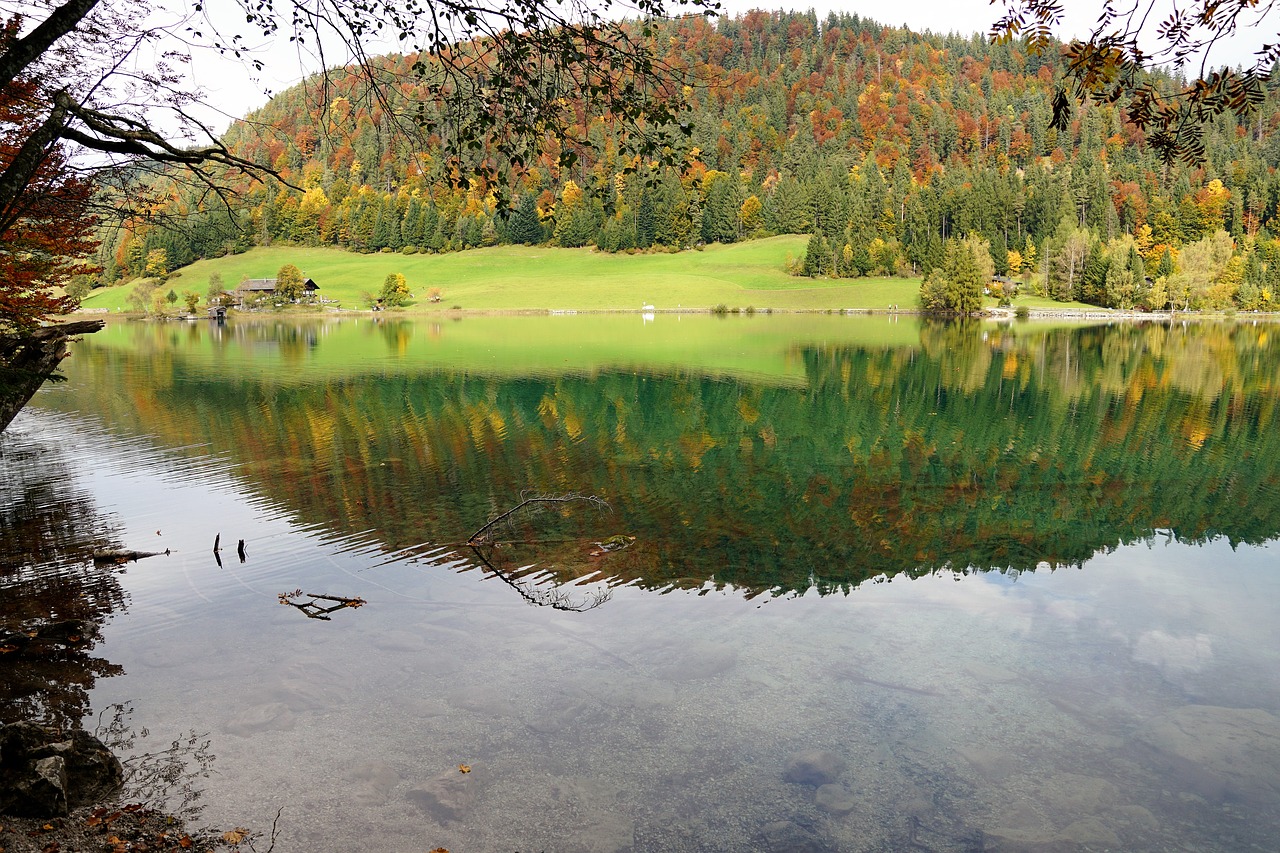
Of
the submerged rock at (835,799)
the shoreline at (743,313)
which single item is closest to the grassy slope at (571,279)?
the shoreline at (743,313)

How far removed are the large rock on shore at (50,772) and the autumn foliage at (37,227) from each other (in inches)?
224

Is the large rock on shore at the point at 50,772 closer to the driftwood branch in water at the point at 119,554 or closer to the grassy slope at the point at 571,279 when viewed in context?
the driftwood branch in water at the point at 119,554

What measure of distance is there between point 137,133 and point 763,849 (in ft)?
36.1

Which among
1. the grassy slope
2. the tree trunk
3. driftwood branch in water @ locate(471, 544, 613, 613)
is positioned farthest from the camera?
the grassy slope

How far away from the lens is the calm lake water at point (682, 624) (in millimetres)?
8641

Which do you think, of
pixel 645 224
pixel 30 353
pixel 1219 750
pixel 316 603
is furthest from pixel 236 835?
pixel 645 224

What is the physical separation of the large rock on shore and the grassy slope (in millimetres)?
128023

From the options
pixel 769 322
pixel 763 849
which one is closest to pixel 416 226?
pixel 769 322

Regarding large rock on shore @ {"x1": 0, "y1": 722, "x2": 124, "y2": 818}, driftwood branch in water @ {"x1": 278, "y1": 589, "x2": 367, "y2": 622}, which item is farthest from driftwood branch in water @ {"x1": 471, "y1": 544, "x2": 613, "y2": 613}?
large rock on shore @ {"x1": 0, "y1": 722, "x2": 124, "y2": 818}

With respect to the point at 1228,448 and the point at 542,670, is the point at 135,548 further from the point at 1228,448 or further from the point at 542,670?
the point at 1228,448

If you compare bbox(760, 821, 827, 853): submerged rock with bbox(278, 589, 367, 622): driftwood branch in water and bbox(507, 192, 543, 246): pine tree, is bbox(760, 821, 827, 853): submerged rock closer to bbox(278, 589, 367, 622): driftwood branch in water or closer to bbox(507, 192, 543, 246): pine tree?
bbox(278, 589, 367, 622): driftwood branch in water

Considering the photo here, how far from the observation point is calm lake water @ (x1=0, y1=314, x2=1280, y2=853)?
864 cm

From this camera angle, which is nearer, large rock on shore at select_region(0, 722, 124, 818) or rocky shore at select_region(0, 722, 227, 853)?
rocky shore at select_region(0, 722, 227, 853)

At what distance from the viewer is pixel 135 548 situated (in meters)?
17.2
